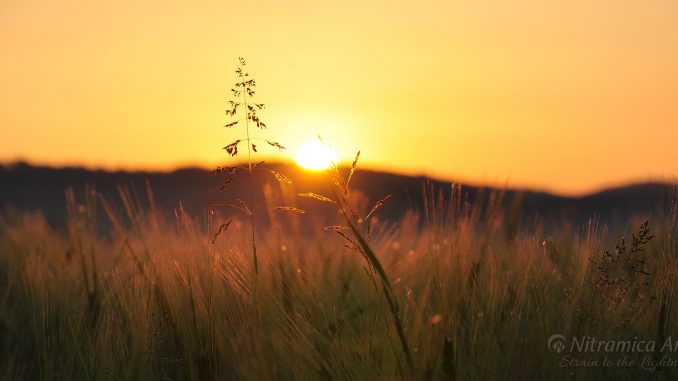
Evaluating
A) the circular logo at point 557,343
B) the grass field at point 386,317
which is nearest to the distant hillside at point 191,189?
the grass field at point 386,317

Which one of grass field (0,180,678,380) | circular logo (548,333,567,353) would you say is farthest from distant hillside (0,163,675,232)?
circular logo (548,333,567,353)

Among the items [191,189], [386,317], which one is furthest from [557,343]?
[191,189]

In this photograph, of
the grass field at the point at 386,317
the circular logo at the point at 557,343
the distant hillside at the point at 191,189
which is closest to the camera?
the grass field at the point at 386,317

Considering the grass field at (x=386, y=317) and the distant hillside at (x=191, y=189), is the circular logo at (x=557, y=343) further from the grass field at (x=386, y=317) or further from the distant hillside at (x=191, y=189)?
the distant hillside at (x=191, y=189)

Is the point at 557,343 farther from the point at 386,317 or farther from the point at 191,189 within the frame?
the point at 191,189

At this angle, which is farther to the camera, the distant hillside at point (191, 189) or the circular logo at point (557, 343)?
the distant hillside at point (191, 189)

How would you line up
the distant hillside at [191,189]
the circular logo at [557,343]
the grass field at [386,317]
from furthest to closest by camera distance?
1. the distant hillside at [191,189]
2. the circular logo at [557,343]
3. the grass field at [386,317]

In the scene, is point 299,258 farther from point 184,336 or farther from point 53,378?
point 53,378

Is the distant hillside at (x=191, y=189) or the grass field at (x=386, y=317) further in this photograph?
the distant hillside at (x=191, y=189)

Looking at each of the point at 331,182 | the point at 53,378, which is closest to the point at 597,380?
the point at 331,182

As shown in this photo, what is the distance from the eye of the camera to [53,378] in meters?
2.86

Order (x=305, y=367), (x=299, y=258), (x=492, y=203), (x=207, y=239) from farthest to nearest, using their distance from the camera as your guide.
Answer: (x=299, y=258) < (x=207, y=239) < (x=305, y=367) < (x=492, y=203)

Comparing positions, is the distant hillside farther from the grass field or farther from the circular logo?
the circular logo

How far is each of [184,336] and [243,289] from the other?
285mm
